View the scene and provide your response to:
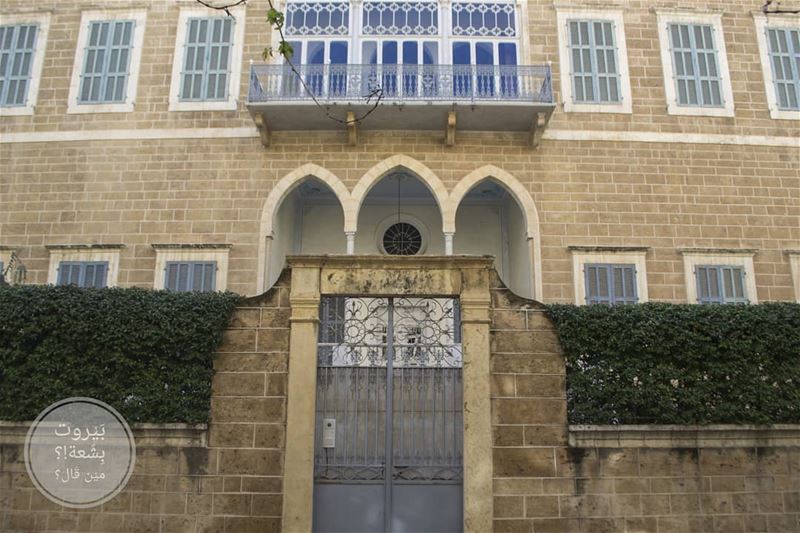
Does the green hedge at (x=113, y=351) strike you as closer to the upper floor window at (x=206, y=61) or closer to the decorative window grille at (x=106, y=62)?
the upper floor window at (x=206, y=61)

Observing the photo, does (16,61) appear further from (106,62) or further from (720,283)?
(720,283)

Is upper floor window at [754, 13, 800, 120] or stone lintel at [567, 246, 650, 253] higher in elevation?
upper floor window at [754, 13, 800, 120]

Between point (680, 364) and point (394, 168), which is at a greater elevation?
point (394, 168)

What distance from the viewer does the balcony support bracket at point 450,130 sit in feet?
43.4

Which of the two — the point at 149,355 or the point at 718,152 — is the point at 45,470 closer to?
the point at 149,355

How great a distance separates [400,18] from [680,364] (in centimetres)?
1043

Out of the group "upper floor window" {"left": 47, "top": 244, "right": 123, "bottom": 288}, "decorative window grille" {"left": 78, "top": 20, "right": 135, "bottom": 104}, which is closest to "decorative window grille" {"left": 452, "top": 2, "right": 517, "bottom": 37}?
"decorative window grille" {"left": 78, "top": 20, "right": 135, "bottom": 104}

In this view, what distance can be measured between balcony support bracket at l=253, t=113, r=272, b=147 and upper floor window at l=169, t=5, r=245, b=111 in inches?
37.9

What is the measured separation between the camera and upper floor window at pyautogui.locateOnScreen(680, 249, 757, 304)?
42.6ft

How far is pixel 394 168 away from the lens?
44.9 ft

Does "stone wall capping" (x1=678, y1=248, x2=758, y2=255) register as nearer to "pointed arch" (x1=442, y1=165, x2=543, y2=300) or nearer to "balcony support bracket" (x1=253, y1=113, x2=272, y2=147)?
"pointed arch" (x1=442, y1=165, x2=543, y2=300)

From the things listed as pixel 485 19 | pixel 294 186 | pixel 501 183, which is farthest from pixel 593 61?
pixel 294 186

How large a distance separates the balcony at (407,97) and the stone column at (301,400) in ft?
23.2

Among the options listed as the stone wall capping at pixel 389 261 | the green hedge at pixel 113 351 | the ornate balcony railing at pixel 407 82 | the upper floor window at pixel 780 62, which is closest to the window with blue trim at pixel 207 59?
the ornate balcony railing at pixel 407 82
